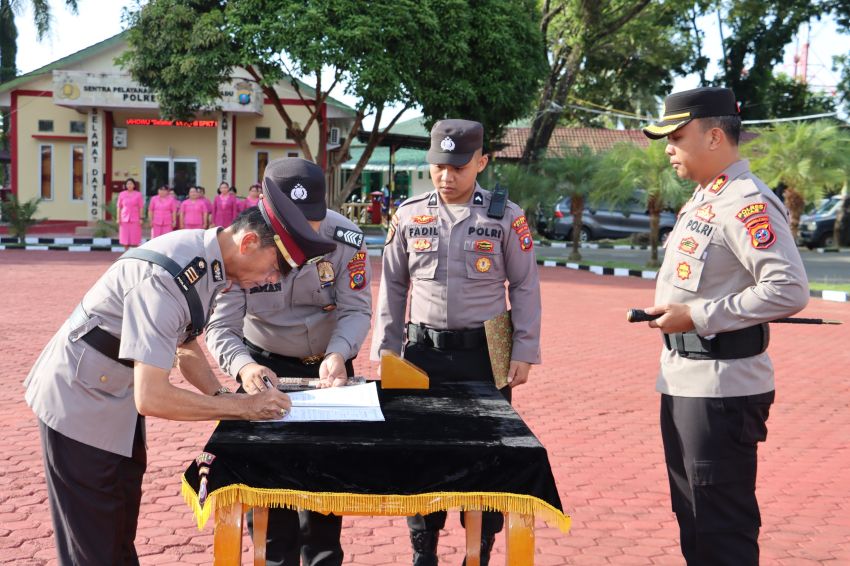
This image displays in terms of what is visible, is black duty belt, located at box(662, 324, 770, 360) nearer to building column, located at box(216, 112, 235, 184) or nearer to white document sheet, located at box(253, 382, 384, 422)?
white document sheet, located at box(253, 382, 384, 422)

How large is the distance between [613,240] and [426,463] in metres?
26.1

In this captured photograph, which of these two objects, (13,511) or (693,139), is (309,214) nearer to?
(693,139)

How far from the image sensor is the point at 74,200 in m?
29.2

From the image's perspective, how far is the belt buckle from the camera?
377 centimetres

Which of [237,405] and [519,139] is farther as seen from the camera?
[519,139]

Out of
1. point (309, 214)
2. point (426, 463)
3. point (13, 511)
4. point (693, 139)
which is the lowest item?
point (13, 511)

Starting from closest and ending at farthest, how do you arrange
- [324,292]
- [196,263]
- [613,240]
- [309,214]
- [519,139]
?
[196,263], [309,214], [324,292], [613,240], [519,139]

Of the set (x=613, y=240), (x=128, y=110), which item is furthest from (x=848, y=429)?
(x=128, y=110)

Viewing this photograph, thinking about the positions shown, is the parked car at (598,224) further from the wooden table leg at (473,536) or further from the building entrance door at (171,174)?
the wooden table leg at (473,536)

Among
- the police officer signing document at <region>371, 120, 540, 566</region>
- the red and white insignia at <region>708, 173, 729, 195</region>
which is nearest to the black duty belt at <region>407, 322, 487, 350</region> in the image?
the police officer signing document at <region>371, 120, 540, 566</region>

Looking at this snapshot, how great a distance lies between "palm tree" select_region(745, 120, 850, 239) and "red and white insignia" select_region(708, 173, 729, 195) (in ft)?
53.5

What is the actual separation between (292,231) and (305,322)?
1199 millimetres

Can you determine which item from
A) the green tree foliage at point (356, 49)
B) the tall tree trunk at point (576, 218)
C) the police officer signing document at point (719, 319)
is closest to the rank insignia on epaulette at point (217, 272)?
the police officer signing document at point (719, 319)

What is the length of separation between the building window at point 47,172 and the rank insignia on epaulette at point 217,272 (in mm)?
29097
